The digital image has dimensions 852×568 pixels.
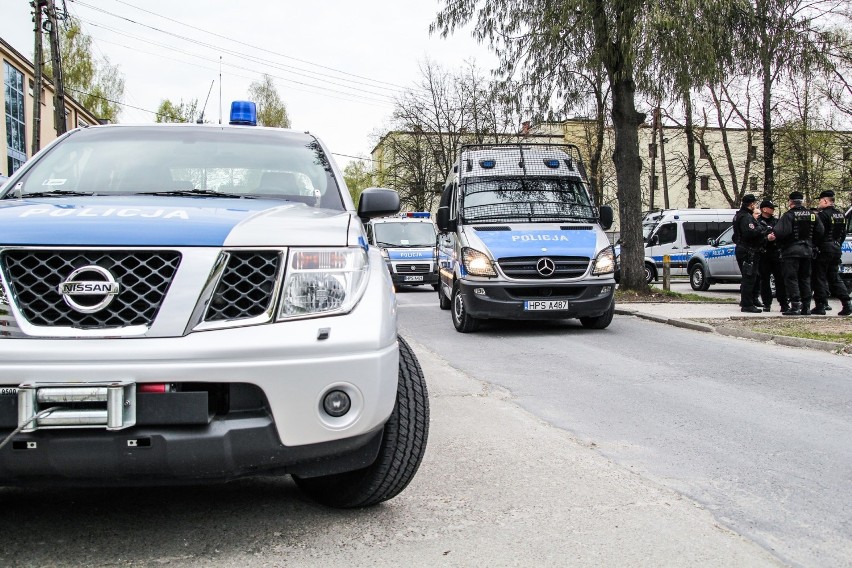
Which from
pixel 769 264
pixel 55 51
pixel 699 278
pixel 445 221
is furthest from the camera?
pixel 55 51

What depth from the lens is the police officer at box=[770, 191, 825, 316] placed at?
42.9ft

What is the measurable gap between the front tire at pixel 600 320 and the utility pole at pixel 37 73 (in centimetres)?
1785

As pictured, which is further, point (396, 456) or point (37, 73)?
point (37, 73)

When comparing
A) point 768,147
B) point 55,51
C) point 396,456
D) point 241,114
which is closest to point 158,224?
point 396,456

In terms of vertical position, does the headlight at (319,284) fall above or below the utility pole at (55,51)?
below

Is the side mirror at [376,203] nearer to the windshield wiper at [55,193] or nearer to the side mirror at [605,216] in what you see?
the windshield wiper at [55,193]

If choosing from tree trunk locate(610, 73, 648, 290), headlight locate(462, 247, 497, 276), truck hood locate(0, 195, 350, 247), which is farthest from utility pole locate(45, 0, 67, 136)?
truck hood locate(0, 195, 350, 247)

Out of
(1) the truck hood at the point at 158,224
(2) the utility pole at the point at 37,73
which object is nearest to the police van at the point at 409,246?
(2) the utility pole at the point at 37,73

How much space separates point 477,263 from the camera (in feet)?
36.1

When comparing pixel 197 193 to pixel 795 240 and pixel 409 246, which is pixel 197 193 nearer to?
pixel 795 240

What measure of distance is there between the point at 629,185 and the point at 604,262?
7.30 m

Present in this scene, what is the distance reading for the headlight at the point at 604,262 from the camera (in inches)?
433

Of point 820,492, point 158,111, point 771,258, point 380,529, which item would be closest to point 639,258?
point 771,258

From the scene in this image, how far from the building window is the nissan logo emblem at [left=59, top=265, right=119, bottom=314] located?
37525 mm
